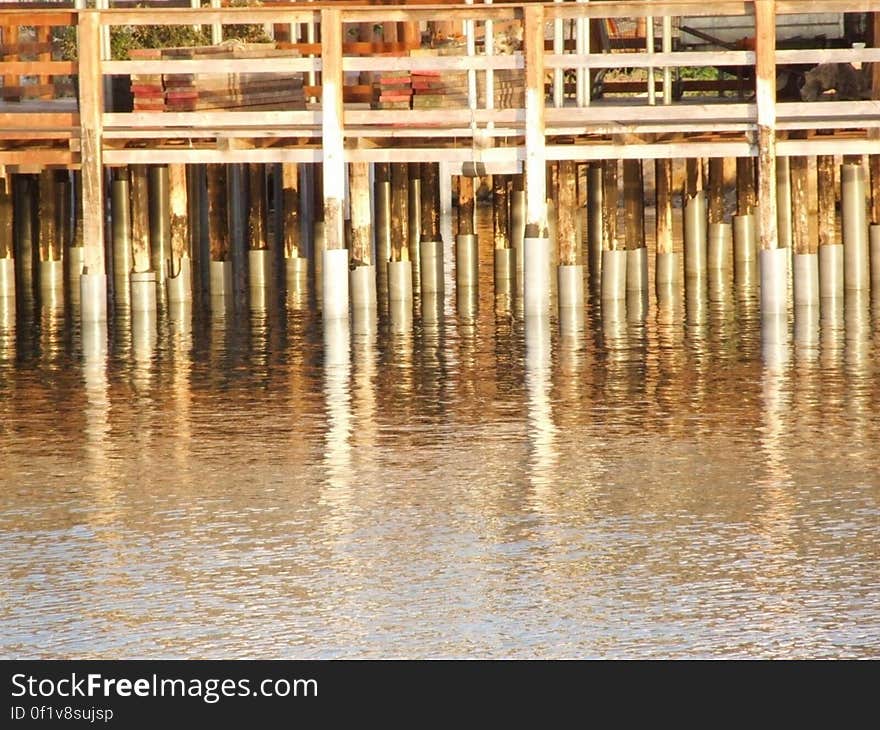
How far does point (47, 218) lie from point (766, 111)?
7736 mm

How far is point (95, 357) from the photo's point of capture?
63.5 ft

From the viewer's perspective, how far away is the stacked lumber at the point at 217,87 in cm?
2105

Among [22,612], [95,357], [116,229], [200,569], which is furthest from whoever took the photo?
[116,229]

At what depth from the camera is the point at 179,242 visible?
2225cm

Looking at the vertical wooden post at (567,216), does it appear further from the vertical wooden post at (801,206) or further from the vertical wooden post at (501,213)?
the vertical wooden post at (501,213)

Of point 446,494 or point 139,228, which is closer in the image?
point 446,494

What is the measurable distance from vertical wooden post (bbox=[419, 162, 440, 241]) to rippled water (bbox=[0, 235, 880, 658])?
361cm

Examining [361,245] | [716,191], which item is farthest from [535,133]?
[716,191]

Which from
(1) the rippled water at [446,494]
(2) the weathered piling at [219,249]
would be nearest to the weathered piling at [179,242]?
(2) the weathered piling at [219,249]

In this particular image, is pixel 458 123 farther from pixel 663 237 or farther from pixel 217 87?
pixel 663 237

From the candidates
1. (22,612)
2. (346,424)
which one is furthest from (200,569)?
(346,424)

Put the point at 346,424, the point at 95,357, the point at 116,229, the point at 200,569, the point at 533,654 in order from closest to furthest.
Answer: the point at 533,654, the point at 200,569, the point at 346,424, the point at 95,357, the point at 116,229
